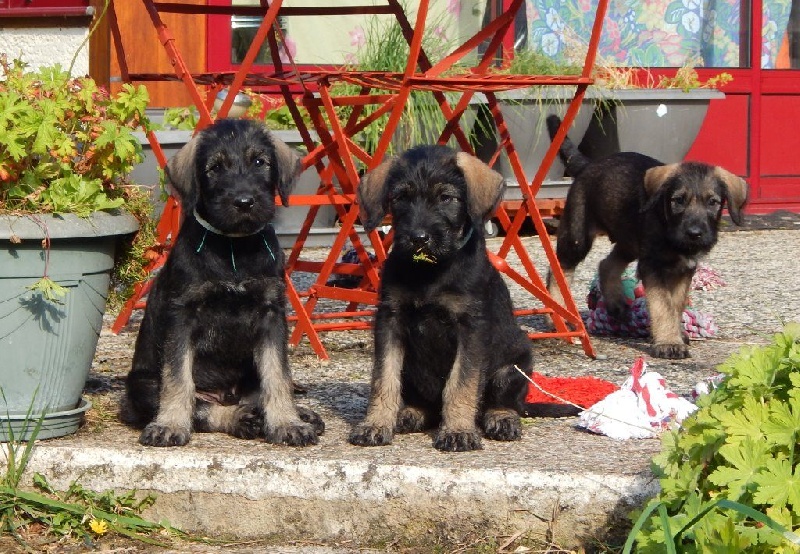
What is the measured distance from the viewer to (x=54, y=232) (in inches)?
171

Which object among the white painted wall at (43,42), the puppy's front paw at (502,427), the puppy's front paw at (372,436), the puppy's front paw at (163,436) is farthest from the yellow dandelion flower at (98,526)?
the white painted wall at (43,42)

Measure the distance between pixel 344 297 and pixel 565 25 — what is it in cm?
701

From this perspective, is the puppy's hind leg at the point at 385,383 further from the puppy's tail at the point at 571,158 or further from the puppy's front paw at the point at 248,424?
the puppy's tail at the point at 571,158

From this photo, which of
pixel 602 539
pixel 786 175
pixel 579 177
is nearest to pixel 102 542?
pixel 602 539

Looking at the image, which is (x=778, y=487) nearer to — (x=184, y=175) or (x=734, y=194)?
(x=184, y=175)

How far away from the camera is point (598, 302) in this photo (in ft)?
25.1

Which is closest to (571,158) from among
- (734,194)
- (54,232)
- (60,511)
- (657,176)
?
(657,176)

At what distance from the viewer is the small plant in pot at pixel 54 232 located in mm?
4340

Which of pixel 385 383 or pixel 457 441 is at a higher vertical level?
pixel 385 383

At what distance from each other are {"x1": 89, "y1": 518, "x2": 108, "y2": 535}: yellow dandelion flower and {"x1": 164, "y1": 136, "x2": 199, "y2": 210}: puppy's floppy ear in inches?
51.0

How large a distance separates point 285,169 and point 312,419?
1.05 meters

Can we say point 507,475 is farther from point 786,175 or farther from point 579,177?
point 786,175

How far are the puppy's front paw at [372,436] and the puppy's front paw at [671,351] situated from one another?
268 cm

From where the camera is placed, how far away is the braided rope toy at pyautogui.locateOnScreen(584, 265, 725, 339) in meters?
7.33
